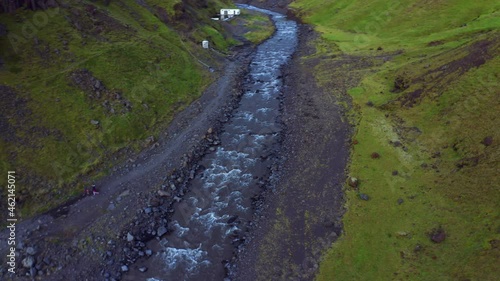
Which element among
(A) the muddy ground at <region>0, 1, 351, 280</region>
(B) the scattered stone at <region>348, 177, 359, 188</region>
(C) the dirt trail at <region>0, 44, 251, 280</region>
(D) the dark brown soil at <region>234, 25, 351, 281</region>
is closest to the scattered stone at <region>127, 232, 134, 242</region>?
(A) the muddy ground at <region>0, 1, 351, 280</region>

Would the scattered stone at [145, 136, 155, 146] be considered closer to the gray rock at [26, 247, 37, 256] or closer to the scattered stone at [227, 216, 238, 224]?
the scattered stone at [227, 216, 238, 224]

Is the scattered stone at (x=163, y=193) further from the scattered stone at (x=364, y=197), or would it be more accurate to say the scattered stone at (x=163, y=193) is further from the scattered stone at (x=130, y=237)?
the scattered stone at (x=364, y=197)

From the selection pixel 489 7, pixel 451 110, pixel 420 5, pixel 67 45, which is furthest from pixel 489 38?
pixel 67 45

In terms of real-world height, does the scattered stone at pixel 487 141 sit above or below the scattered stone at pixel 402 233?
above

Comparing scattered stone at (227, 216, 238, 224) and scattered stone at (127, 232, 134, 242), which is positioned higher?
scattered stone at (127, 232, 134, 242)

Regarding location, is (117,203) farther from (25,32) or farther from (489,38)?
(489,38)

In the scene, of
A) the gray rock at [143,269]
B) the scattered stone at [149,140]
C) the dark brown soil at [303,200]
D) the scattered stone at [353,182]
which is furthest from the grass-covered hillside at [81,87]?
the scattered stone at [353,182]

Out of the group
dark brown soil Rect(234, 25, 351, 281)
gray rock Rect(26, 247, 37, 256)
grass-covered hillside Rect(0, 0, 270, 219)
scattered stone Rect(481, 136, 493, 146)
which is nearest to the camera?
dark brown soil Rect(234, 25, 351, 281)
